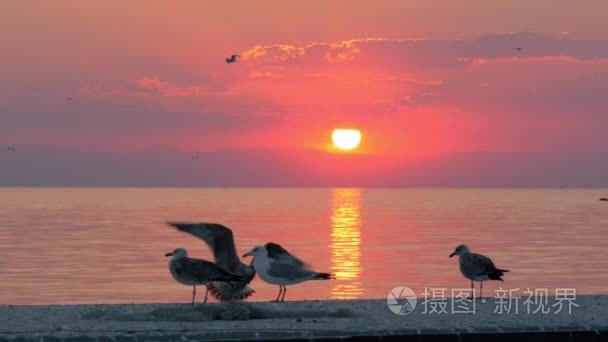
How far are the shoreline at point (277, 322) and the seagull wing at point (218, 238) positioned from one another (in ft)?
6.76

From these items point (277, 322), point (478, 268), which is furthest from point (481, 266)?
point (277, 322)

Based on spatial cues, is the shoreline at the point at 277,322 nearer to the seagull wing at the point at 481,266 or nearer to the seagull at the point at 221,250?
the seagull at the point at 221,250

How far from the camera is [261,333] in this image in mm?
16516

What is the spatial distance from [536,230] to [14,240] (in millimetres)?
43849

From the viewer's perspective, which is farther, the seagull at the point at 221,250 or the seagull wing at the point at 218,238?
the seagull wing at the point at 218,238

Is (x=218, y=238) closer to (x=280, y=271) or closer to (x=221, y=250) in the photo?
(x=221, y=250)

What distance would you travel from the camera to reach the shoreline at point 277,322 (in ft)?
54.5

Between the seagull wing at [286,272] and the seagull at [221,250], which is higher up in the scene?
the seagull at [221,250]

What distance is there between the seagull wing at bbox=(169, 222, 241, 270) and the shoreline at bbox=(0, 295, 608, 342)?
2.06m

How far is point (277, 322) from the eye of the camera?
18578mm

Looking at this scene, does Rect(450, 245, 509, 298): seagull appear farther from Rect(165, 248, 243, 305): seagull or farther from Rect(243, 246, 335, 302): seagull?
Rect(165, 248, 243, 305): seagull

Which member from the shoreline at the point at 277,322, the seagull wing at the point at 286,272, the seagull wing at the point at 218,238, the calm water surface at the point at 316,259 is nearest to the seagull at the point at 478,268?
the shoreline at the point at 277,322

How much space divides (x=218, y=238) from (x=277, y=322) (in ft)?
16.9

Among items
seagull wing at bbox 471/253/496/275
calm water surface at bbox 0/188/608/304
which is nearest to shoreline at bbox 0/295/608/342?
seagull wing at bbox 471/253/496/275
